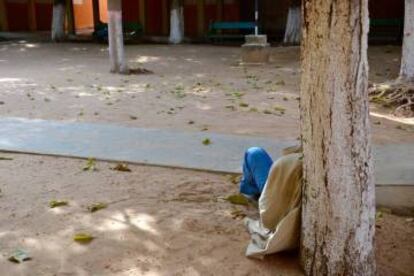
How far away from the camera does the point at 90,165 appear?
5.17 m

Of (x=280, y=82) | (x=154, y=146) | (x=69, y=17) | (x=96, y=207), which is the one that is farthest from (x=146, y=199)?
(x=69, y=17)

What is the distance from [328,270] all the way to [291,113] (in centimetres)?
493

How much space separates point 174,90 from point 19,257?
682cm

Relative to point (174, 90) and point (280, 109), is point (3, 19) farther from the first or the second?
point (280, 109)

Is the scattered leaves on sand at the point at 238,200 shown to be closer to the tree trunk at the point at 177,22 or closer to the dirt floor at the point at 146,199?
the dirt floor at the point at 146,199

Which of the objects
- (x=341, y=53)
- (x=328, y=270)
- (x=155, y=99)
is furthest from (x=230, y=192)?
(x=155, y=99)

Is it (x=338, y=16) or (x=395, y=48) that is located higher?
(x=338, y=16)

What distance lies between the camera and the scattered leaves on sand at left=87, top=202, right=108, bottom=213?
4.07 m

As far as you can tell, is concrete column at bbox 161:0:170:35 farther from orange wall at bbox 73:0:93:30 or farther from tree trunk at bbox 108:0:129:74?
tree trunk at bbox 108:0:129:74

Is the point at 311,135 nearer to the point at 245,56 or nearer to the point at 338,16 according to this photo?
the point at 338,16

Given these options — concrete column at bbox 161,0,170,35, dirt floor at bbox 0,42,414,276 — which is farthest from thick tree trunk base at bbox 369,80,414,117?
concrete column at bbox 161,0,170,35

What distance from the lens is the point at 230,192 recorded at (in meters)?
4.45

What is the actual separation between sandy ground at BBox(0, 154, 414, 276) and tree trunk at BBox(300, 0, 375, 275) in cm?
34

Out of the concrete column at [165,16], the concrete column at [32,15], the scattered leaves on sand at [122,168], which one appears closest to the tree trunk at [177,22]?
A: the concrete column at [165,16]
